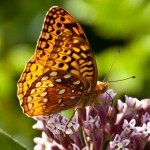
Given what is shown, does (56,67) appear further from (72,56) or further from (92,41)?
(92,41)

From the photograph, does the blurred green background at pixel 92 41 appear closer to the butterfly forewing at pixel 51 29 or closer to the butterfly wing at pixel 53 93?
the butterfly wing at pixel 53 93

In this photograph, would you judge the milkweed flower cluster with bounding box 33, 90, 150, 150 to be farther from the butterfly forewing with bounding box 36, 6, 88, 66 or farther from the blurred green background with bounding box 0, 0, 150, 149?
the blurred green background with bounding box 0, 0, 150, 149

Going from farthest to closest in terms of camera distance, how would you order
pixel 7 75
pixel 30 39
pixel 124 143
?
1. pixel 30 39
2. pixel 7 75
3. pixel 124 143

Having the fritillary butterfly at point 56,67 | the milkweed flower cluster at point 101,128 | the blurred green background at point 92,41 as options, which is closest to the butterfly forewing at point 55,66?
the fritillary butterfly at point 56,67

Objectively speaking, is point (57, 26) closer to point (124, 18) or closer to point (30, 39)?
point (124, 18)

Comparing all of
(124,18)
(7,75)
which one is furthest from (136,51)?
(7,75)

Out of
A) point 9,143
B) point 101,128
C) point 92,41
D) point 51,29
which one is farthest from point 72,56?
point 92,41
